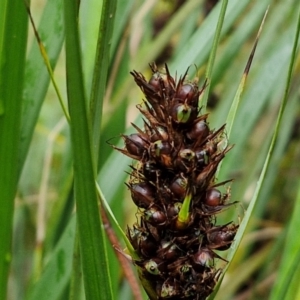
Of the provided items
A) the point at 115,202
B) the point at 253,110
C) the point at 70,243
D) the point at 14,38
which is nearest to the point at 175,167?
the point at 14,38

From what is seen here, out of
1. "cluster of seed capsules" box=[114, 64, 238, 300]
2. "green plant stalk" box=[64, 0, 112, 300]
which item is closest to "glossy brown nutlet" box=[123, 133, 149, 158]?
"cluster of seed capsules" box=[114, 64, 238, 300]

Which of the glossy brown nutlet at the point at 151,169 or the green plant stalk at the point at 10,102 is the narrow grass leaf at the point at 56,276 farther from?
the glossy brown nutlet at the point at 151,169

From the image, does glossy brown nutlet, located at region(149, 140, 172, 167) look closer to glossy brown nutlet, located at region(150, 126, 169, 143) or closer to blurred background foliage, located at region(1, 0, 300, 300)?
glossy brown nutlet, located at region(150, 126, 169, 143)

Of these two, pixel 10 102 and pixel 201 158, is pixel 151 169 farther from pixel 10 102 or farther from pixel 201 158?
pixel 10 102

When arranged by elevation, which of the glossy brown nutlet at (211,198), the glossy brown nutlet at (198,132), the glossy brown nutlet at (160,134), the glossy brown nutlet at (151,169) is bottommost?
the glossy brown nutlet at (211,198)

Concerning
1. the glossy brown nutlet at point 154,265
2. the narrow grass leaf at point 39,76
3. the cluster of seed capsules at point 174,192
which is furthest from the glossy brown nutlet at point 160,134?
the narrow grass leaf at point 39,76

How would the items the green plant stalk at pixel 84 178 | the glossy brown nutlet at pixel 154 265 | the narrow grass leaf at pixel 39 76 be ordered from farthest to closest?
1. the narrow grass leaf at pixel 39 76
2. the glossy brown nutlet at pixel 154 265
3. the green plant stalk at pixel 84 178

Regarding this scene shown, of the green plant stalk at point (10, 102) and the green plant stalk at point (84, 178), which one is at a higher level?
the green plant stalk at point (10, 102)
